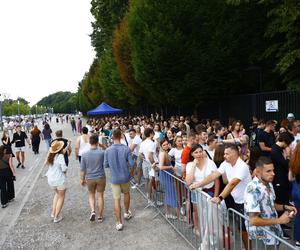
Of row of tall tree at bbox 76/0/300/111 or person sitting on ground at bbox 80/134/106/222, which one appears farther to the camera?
row of tall tree at bbox 76/0/300/111

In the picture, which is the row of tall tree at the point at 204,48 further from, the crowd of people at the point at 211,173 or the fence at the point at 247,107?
the crowd of people at the point at 211,173

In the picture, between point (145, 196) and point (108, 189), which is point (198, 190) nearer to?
point (145, 196)

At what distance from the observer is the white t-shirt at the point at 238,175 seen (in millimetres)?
5031

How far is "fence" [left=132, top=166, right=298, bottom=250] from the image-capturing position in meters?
4.70

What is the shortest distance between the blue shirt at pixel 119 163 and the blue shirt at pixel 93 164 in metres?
0.34

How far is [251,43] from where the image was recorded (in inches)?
789

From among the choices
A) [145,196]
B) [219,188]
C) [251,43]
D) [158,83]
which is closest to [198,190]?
[219,188]

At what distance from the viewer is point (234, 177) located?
5.01 metres

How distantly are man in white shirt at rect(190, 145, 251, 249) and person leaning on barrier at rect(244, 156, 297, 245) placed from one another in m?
0.77

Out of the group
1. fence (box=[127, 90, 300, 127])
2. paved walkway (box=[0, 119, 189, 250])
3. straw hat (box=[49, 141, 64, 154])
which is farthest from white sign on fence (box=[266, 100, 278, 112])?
straw hat (box=[49, 141, 64, 154])

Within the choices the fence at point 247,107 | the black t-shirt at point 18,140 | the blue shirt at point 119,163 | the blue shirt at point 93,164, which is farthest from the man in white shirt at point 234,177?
the black t-shirt at point 18,140

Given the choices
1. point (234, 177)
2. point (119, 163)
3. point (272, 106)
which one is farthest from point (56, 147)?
point (272, 106)

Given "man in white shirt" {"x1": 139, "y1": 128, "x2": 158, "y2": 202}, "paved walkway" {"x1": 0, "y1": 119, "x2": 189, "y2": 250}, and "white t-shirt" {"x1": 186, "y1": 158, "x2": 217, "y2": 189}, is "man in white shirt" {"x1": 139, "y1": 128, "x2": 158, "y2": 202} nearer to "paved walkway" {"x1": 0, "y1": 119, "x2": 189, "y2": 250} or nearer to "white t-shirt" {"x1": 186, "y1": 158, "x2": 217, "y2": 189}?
"paved walkway" {"x1": 0, "y1": 119, "x2": 189, "y2": 250}

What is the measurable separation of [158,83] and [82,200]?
11625 millimetres
